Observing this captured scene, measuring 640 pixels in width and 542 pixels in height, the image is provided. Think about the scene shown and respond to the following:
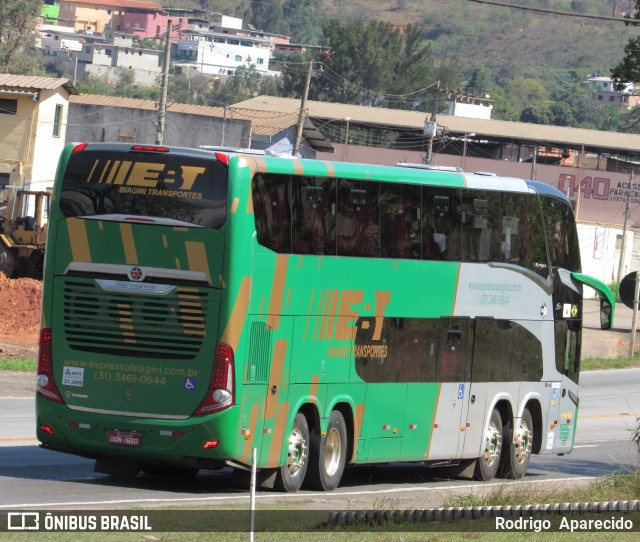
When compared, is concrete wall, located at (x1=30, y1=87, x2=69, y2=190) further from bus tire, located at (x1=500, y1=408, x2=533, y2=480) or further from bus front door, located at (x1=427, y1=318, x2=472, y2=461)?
bus front door, located at (x1=427, y1=318, x2=472, y2=461)

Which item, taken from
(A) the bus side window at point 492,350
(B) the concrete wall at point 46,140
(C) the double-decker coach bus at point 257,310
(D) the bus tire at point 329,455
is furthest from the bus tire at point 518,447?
(B) the concrete wall at point 46,140

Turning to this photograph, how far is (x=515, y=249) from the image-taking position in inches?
750

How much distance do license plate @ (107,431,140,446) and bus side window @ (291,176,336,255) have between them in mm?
2707

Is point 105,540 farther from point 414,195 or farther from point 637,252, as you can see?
point 637,252

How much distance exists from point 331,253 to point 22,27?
10711 centimetres

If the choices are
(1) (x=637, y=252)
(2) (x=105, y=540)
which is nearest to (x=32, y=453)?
(2) (x=105, y=540)

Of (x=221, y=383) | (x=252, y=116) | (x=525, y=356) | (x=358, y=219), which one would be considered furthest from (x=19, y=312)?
(x=252, y=116)

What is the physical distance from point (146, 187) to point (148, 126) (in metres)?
64.2

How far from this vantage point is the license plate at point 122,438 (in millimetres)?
14586

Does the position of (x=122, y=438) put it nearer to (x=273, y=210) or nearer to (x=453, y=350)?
(x=273, y=210)

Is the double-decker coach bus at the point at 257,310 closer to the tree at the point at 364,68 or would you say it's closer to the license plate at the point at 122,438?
the license plate at the point at 122,438

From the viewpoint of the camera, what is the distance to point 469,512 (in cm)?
1258

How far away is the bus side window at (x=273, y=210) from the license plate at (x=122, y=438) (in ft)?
8.13

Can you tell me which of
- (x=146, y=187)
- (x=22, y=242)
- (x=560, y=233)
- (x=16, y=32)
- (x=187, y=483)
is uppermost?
(x=16, y=32)
